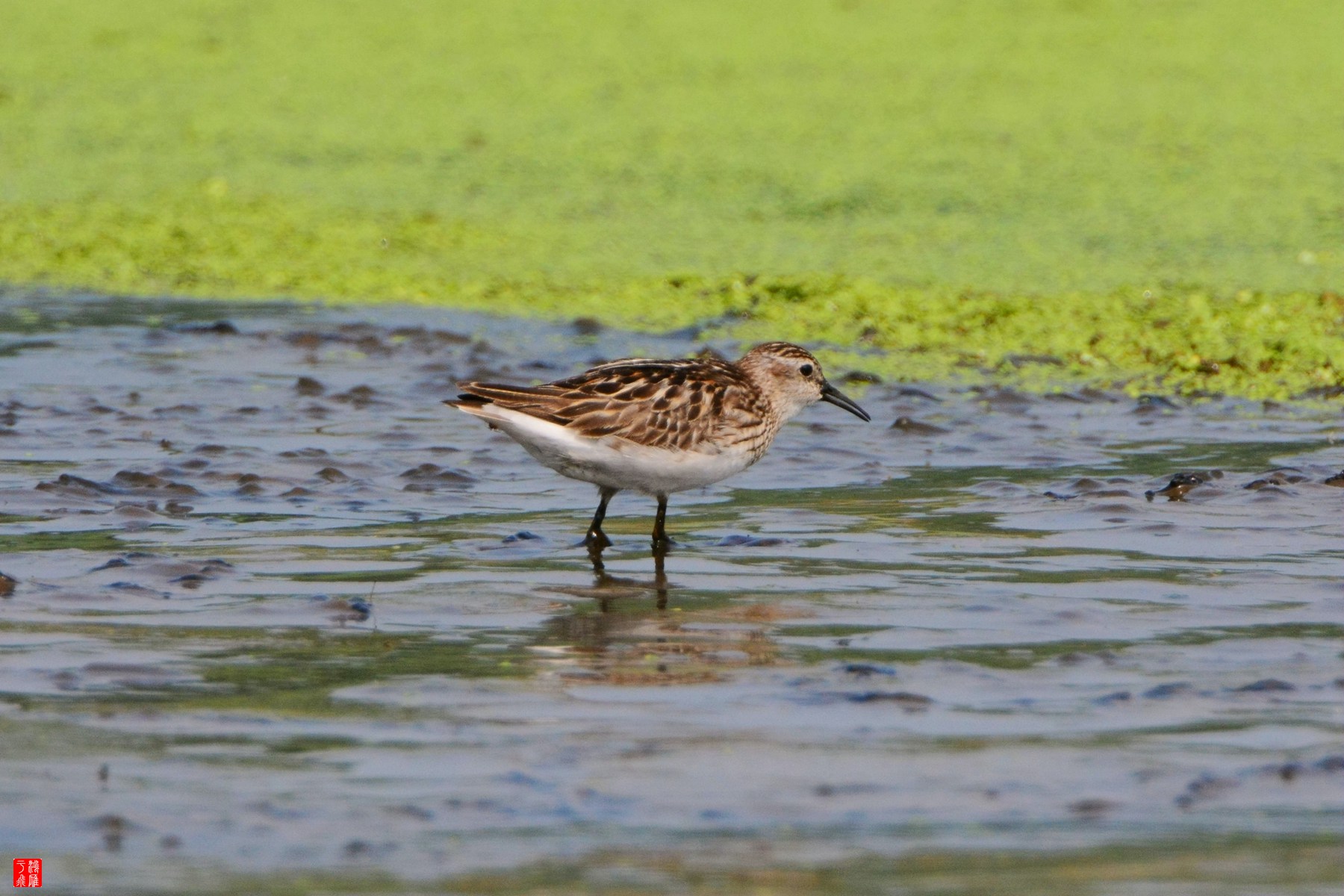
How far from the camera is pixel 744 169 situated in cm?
1475

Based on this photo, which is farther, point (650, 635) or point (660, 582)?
point (660, 582)

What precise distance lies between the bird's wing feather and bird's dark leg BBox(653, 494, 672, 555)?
0.65 feet

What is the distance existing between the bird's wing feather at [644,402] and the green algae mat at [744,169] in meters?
3.07

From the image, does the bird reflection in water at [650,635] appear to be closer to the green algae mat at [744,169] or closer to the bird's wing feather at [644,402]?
the bird's wing feather at [644,402]

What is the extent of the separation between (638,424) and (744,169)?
767 centimetres

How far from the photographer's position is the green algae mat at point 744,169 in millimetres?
11617

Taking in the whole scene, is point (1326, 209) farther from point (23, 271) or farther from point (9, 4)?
point (9, 4)

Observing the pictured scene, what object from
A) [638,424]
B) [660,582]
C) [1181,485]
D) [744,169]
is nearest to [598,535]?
[638,424]

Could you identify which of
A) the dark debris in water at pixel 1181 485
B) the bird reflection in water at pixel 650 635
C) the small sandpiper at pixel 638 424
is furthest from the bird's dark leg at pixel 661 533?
the dark debris in water at pixel 1181 485

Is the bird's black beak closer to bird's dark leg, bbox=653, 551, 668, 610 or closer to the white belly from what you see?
the white belly

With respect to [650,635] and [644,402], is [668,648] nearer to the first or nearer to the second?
[650,635]

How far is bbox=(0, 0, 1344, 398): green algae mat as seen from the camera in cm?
1162

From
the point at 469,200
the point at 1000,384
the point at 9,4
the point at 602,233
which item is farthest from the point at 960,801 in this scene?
the point at 9,4

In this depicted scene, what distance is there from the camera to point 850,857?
4129 millimetres
